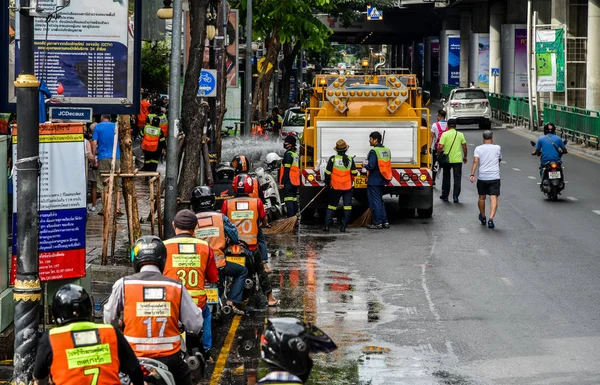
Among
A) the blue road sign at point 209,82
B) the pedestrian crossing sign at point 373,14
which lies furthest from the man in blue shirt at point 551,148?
the pedestrian crossing sign at point 373,14

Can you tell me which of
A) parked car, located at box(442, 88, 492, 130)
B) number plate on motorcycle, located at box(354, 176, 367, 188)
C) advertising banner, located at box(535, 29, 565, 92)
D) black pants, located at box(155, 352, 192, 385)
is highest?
advertising banner, located at box(535, 29, 565, 92)

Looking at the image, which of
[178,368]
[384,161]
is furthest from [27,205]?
[384,161]

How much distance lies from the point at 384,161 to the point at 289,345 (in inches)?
627

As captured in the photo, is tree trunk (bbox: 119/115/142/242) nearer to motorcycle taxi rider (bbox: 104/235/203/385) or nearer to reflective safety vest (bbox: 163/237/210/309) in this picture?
reflective safety vest (bbox: 163/237/210/309)

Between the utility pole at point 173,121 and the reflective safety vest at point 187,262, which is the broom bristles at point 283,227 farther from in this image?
the reflective safety vest at point 187,262

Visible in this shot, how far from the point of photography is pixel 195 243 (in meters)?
9.63

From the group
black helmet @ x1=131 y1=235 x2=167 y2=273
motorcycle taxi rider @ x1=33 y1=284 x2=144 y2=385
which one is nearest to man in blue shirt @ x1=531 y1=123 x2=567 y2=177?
black helmet @ x1=131 y1=235 x2=167 y2=273

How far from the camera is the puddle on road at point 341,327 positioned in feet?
34.4

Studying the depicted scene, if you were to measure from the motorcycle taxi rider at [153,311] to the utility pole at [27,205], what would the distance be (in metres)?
0.78

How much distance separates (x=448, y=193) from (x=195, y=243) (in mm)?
16062

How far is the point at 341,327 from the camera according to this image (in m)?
12.6

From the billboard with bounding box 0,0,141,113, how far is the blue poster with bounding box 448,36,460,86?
67.5 m

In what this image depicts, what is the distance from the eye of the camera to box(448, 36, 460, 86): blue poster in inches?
3194

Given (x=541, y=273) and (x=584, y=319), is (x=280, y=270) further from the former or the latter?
(x=584, y=319)
